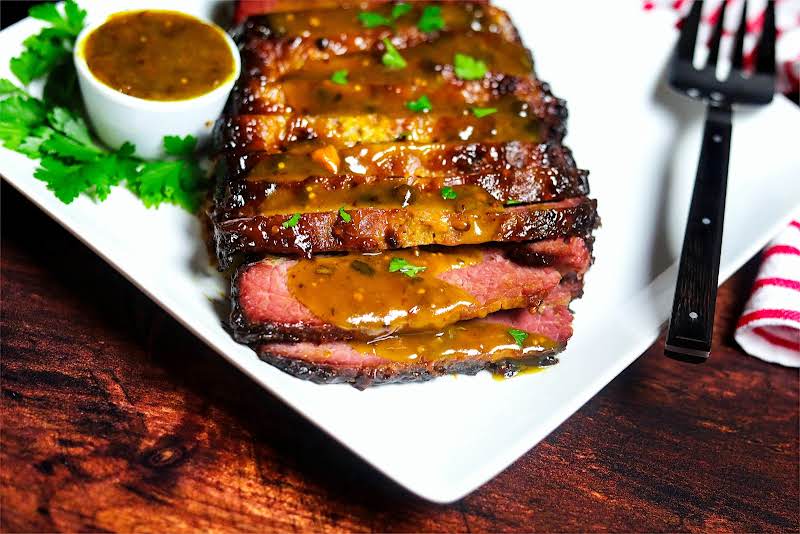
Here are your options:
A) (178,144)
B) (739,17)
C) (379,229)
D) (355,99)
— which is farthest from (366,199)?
(739,17)

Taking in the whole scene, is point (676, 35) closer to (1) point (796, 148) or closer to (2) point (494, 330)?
(1) point (796, 148)

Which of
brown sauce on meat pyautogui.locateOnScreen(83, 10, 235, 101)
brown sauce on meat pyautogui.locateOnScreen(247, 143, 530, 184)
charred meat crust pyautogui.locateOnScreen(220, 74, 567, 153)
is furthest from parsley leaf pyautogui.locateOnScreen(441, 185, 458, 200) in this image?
brown sauce on meat pyautogui.locateOnScreen(83, 10, 235, 101)

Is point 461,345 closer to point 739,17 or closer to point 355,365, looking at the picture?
point 355,365

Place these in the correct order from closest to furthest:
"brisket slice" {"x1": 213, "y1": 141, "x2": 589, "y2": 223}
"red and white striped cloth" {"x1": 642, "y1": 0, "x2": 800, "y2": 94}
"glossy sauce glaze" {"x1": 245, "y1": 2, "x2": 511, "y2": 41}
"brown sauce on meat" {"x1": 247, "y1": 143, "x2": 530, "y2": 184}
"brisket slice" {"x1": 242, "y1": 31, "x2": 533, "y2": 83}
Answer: "brisket slice" {"x1": 213, "y1": 141, "x2": 589, "y2": 223} < "brown sauce on meat" {"x1": 247, "y1": 143, "x2": 530, "y2": 184} < "brisket slice" {"x1": 242, "y1": 31, "x2": 533, "y2": 83} < "glossy sauce glaze" {"x1": 245, "y1": 2, "x2": 511, "y2": 41} < "red and white striped cloth" {"x1": 642, "y1": 0, "x2": 800, "y2": 94}

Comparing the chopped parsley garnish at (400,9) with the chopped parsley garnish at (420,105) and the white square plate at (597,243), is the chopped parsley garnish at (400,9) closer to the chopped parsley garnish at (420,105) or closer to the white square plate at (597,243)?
the chopped parsley garnish at (420,105)

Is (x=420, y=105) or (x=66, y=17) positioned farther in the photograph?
(x=66, y=17)

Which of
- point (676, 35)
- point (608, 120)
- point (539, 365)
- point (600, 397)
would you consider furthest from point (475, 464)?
point (676, 35)

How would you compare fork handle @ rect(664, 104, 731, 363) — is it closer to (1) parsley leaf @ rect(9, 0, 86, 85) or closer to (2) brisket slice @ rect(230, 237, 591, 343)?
(2) brisket slice @ rect(230, 237, 591, 343)
